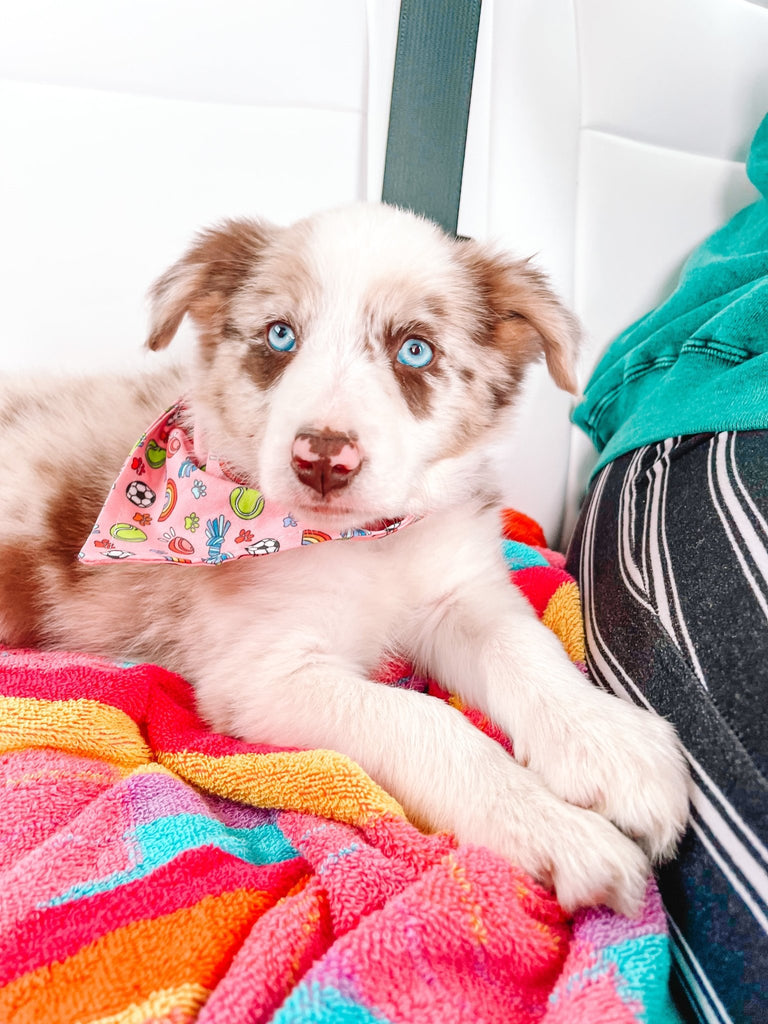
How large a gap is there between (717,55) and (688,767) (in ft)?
9.26

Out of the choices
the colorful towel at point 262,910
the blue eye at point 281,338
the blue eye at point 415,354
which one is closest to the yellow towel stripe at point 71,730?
the colorful towel at point 262,910

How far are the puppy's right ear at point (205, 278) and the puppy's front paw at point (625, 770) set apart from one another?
4.36 feet

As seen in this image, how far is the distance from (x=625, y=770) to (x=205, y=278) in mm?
1521

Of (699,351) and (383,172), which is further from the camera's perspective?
(383,172)

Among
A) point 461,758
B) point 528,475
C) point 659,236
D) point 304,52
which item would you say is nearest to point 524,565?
point 528,475

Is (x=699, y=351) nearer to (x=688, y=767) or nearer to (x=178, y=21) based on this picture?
(x=688, y=767)

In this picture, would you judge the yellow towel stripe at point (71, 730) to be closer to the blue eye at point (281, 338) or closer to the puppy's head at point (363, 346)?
the puppy's head at point (363, 346)

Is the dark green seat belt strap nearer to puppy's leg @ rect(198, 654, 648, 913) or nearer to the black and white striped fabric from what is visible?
the black and white striped fabric

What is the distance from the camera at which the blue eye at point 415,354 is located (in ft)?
5.64

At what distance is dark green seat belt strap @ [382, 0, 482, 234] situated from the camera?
256 cm

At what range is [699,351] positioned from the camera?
6.34 ft

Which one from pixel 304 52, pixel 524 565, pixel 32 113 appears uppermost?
pixel 304 52

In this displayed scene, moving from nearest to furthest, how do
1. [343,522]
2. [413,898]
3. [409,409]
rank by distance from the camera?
[413,898], [343,522], [409,409]

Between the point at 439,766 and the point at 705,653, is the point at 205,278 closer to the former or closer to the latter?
the point at 439,766
